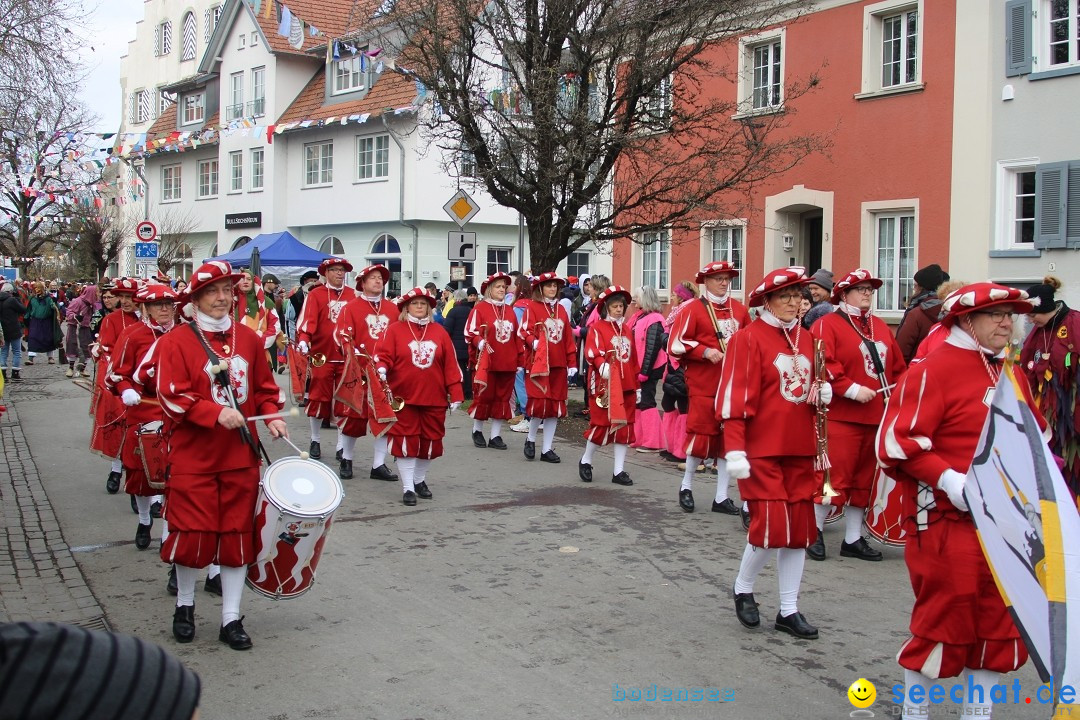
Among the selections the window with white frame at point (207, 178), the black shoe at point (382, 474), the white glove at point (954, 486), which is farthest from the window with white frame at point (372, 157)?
the white glove at point (954, 486)

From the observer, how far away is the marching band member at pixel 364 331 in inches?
423

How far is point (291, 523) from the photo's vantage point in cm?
541

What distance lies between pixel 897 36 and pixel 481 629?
1574cm

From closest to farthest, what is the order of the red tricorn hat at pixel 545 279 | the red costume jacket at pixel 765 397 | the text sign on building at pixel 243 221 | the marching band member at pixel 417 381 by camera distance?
1. the red costume jacket at pixel 765 397
2. the marching band member at pixel 417 381
3. the red tricorn hat at pixel 545 279
4. the text sign on building at pixel 243 221

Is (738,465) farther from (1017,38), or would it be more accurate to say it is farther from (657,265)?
(657,265)

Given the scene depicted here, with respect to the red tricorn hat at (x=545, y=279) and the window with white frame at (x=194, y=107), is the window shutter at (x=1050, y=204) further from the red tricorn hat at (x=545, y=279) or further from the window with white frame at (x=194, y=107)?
the window with white frame at (x=194, y=107)

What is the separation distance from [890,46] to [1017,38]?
2.51m

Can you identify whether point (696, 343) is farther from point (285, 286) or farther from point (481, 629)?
point (285, 286)

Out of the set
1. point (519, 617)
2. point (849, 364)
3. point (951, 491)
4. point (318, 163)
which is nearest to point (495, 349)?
point (849, 364)

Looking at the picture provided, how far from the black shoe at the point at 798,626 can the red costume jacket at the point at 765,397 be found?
900 millimetres

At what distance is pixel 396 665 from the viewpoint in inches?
209

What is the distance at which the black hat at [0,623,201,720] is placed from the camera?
172 cm

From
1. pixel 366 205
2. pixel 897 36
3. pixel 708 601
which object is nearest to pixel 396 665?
pixel 708 601

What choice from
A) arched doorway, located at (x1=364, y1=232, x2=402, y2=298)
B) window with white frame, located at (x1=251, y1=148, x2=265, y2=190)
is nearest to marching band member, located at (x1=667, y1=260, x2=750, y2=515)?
arched doorway, located at (x1=364, y1=232, x2=402, y2=298)
